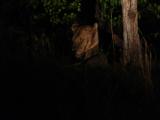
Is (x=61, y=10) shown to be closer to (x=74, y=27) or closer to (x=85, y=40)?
(x=74, y=27)

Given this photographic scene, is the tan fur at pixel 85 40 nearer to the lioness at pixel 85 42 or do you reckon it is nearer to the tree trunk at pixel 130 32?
the lioness at pixel 85 42

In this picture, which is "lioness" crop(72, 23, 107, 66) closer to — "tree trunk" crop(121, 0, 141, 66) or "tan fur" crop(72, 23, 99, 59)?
"tan fur" crop(72, 23, 99, 59)

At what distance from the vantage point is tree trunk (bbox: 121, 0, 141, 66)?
998cm

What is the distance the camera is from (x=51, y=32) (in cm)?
1304

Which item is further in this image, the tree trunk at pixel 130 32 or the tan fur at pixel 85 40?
the tan fur at pixel 85 40

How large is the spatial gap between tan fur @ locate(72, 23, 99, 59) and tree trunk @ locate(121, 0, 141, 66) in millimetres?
1350

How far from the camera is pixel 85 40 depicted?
11648 mm

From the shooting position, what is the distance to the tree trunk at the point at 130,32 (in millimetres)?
9977

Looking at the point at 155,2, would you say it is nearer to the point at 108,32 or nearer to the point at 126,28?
the point at 108,32

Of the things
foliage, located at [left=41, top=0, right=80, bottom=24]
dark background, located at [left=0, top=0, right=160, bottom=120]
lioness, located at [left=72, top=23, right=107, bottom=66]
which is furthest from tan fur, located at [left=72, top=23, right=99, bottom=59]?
dark background, located at [left=0, top=0, right=160, bottom=120]

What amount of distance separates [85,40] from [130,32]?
171 centimetres

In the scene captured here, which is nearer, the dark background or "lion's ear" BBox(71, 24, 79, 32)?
the dark background

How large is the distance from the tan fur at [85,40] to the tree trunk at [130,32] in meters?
1.35

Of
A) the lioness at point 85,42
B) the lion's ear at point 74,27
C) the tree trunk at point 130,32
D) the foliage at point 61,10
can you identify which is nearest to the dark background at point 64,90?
the tree trunk at point 130,32
